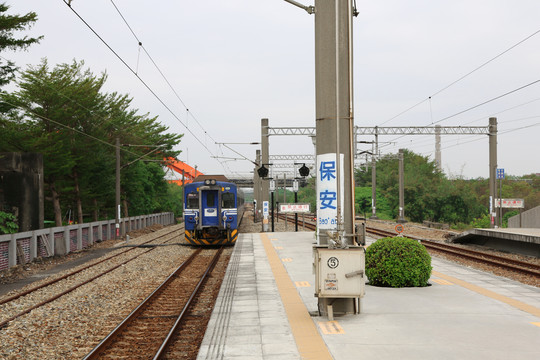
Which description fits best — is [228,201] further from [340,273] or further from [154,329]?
[340,273]

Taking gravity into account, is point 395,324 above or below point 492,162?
below

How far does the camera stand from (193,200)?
25.3 meters

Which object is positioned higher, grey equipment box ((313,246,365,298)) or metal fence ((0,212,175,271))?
grey equipment box ((313,246,365,298))

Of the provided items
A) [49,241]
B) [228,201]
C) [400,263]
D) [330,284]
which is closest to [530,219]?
[228,201]

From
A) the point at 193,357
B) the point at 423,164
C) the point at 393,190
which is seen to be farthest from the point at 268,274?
the point at 423,164

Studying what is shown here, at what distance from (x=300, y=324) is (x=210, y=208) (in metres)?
17.5

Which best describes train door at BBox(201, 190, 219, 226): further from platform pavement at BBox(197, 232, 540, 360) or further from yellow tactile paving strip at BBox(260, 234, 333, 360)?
platform pavement at BBox(197, 232, 540, 360)

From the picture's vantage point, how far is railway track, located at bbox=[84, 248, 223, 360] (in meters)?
7.91

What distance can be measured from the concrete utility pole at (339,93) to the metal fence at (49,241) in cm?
1534

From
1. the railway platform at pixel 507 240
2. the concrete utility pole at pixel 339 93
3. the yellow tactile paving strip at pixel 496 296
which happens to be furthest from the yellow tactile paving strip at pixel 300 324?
the railway platform at pixel 507 240

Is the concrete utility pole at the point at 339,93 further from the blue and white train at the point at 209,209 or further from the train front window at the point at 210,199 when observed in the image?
the train front window at the point at 210,199

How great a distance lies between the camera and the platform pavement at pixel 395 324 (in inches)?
259

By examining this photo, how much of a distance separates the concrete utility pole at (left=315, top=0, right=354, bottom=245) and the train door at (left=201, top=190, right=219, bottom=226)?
16.5 m

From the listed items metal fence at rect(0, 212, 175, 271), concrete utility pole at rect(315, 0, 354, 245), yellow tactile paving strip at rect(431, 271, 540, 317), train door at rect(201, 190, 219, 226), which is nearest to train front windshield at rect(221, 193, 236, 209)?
train door at rect(201, 190, 219, 226)
